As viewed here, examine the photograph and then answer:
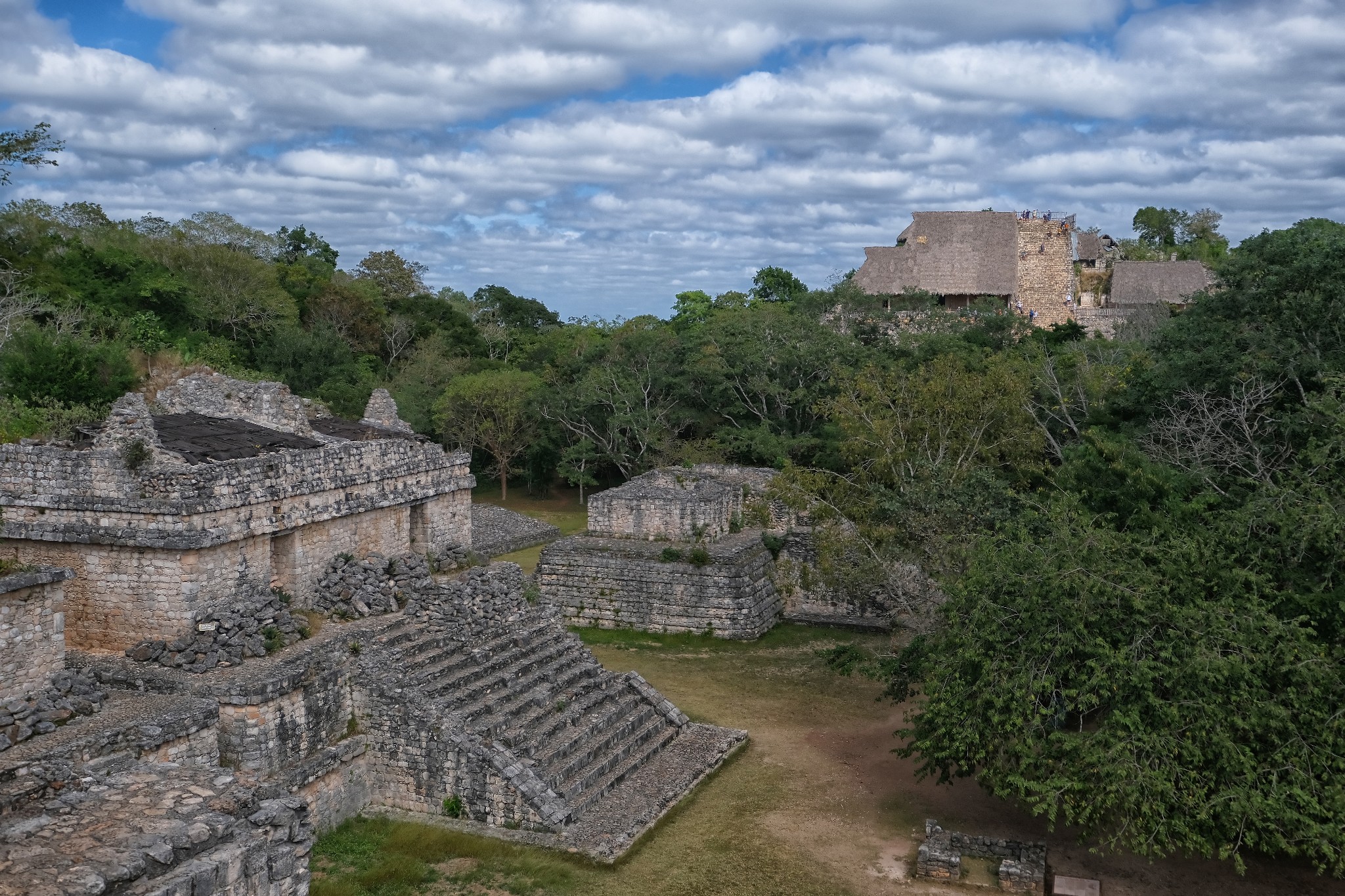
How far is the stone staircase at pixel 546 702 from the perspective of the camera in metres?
10.9

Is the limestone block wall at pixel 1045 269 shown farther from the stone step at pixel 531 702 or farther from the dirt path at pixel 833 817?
the stone step at pixel 531 702

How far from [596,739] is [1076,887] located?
16.9ft

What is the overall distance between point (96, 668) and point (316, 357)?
25.0 m

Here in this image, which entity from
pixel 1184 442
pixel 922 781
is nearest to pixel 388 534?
pixel 922 781

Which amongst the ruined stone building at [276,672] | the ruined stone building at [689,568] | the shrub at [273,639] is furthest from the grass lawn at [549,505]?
the shrub at [273,639]

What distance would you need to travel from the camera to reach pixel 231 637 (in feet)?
35.0

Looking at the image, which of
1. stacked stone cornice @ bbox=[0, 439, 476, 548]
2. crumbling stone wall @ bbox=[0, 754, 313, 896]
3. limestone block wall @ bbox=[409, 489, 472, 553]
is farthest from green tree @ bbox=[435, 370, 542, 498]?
crumbling stone wall @ bbox=[0, 754, 313, 896]

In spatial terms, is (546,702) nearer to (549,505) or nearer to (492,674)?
(492,674)

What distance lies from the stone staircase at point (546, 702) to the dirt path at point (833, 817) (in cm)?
98

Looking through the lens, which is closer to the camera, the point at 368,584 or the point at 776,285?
the point at 368,584

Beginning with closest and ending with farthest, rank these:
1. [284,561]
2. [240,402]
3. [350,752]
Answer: [350,752] → [284,561] → [240,402]

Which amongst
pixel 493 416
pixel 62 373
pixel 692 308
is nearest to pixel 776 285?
pixel 692 308

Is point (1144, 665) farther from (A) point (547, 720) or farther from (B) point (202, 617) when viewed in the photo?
(B) point (202, 617)

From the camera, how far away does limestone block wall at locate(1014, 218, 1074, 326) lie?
32.7 meters
